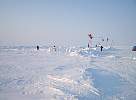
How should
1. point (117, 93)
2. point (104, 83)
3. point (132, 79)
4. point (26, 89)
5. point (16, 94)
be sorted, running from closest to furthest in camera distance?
point (16, 94) < point (26, 89) < point (117, 93) < point (104, 83) < point (132, 79)

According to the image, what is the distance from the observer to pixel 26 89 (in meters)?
10.7

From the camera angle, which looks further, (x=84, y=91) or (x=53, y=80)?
(x=53, y=80)

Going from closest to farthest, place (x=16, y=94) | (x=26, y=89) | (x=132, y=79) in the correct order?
Result: (x=16, y=94), (x=26, y=89), (x=132, y=79)

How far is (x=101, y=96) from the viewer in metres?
11.2

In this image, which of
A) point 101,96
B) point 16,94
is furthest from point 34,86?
point 101,96

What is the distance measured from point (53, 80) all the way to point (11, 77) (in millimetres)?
2630

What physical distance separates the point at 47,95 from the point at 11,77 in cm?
389

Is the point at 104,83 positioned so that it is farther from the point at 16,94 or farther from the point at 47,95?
the point at 16,94

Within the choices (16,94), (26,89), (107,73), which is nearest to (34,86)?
(26,89)

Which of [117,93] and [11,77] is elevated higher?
[11,77]

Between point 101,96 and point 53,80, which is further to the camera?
point 53,80

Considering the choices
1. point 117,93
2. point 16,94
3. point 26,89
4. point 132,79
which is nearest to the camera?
point 16,94

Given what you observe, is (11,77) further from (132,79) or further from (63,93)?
(132,79)

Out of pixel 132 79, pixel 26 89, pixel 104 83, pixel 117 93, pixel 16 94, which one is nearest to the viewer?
pixel 16 94
